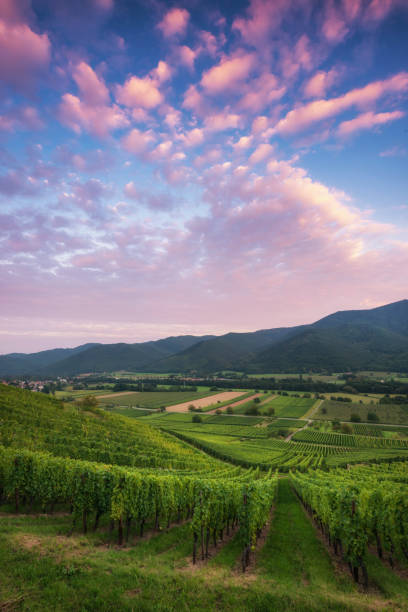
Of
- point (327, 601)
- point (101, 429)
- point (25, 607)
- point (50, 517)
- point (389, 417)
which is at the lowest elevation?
point (389, 417)

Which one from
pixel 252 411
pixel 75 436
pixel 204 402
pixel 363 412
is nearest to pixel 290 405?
pixel 252 411

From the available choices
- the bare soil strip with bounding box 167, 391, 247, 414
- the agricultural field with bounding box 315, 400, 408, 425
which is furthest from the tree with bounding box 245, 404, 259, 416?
the agricultural field with bounding box 315, 400, 408, 425

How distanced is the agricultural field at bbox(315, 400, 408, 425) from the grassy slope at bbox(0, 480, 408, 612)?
410 feet

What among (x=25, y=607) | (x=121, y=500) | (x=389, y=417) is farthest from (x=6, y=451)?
(x=389, y=417)

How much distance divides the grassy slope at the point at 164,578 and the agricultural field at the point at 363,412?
125 m

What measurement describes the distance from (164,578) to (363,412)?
148 m

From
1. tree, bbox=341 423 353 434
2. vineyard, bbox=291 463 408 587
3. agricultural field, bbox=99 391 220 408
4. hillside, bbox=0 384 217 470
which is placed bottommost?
tree, bbox=341 423 353 434

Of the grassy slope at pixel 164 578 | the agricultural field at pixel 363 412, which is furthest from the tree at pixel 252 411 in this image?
the grassy slope at pixel 164 578

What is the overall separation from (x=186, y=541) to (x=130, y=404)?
145 metres

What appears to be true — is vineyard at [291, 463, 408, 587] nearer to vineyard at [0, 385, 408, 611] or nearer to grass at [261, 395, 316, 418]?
vineyard at [0, 385, 408, 611]

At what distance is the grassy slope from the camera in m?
10.7

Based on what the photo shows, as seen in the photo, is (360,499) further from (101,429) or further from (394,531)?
(101,429)

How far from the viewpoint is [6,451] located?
24.3 metres

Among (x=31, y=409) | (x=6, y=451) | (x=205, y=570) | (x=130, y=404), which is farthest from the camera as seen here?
(x=130, y=404)
